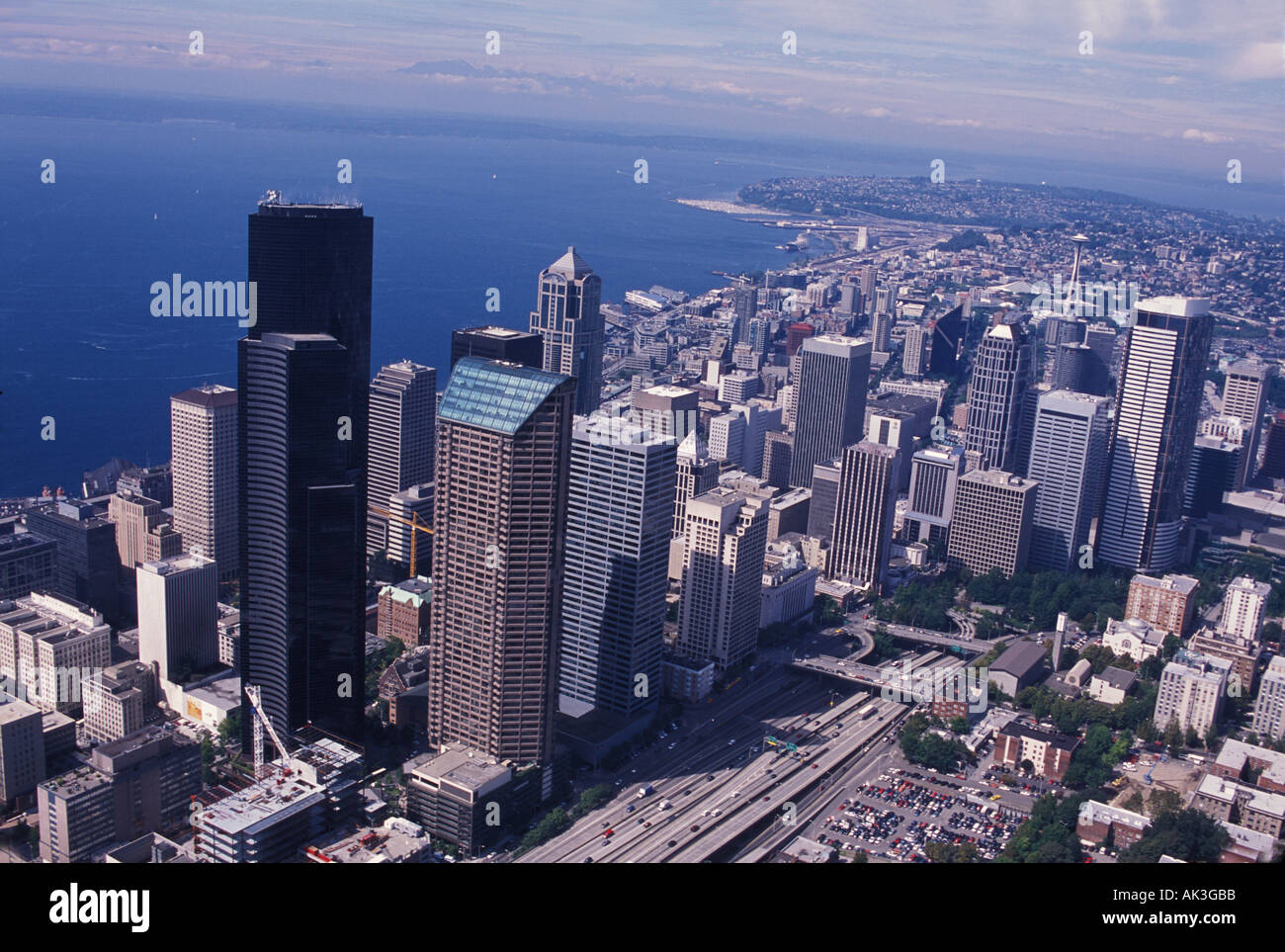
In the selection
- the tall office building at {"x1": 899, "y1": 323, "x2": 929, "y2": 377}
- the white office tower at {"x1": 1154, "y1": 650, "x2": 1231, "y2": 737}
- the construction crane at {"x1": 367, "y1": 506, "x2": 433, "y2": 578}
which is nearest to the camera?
the white office tower at {"x1": 1154, "y1": 650, "x2": 1231, "y2": 737}

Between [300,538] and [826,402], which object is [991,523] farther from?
[300,538]

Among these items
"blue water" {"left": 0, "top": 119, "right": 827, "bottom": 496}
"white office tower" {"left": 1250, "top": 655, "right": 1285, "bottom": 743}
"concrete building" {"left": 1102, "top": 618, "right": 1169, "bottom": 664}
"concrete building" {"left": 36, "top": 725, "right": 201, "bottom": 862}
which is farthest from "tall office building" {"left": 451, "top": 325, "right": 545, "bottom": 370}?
"white office tower" {"left": 1250, "top": 655, "right": 1285, "bottom": 743}

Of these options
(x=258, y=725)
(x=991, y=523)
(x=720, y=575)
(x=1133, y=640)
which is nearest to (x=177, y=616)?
(x=258, y=725)

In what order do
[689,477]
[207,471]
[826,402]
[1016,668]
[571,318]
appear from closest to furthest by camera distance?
1. [1016,668]
2. [207,471]
3. [689,477]
4. [571,318]
5. [826,402]

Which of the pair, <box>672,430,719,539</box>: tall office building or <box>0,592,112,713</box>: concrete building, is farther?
<box>672,430,719,539</box>: tall office building

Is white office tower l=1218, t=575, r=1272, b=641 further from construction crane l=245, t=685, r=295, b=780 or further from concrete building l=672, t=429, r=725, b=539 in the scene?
construction crane l=245, t=685, r=295, b=780

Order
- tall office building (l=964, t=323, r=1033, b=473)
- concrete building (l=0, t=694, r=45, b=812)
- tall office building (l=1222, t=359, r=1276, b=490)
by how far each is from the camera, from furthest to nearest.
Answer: tall office building (l=1222, t=359, r=1276, b=490) < tall office building (l=964, t=323, r=1033, b=473) < concrete building (l=0, t=694, r=45, b=812)

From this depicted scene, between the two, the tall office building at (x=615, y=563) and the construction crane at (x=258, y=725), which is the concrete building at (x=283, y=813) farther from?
the tall office building at (x=615, y=563)

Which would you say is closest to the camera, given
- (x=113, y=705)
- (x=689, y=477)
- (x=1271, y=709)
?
(x=113, y=705)
